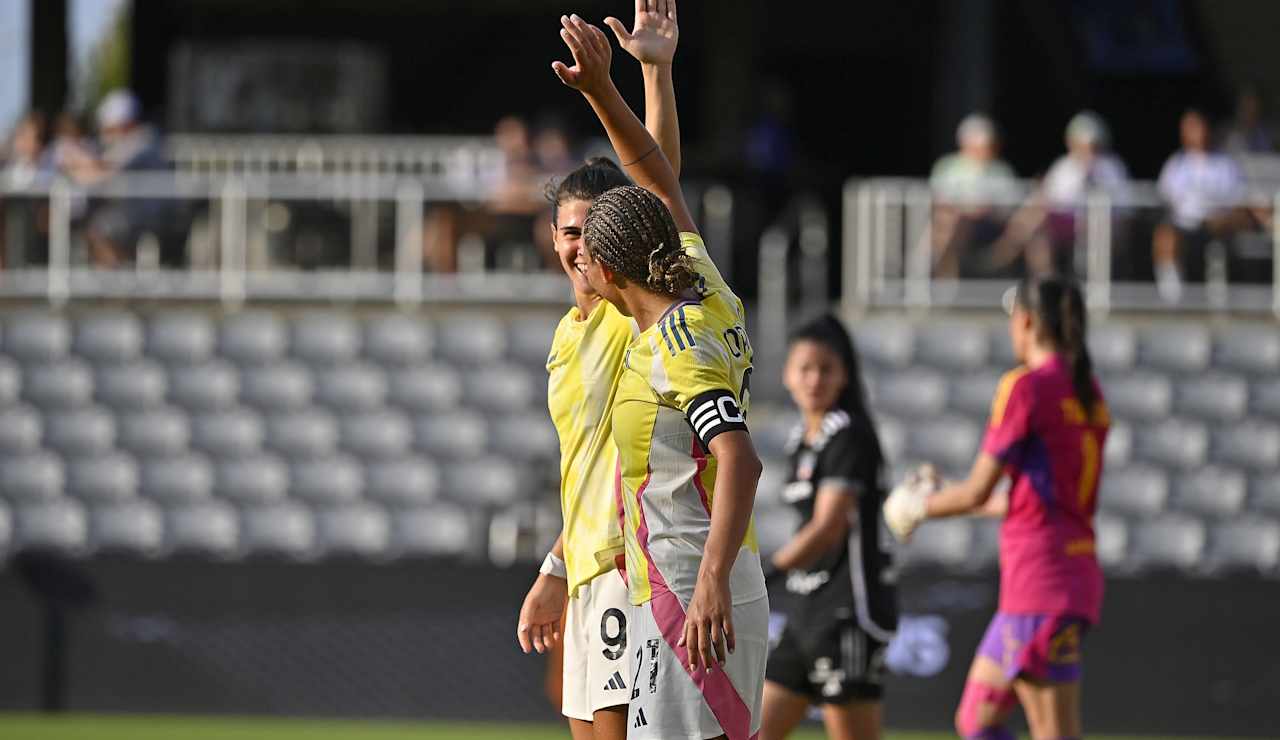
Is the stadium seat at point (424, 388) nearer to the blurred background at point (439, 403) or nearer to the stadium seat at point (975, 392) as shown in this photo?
the blurred background at point (439, 403)

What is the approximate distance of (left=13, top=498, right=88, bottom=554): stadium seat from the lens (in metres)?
13.1

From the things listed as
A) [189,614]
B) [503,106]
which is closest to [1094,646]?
[189,614]

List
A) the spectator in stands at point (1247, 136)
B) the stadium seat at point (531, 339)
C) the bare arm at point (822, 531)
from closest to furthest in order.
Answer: the bare arm at point (822, 531)
the stadium seat at point (531, 339)
the spectator in stands at point (1247, 136)

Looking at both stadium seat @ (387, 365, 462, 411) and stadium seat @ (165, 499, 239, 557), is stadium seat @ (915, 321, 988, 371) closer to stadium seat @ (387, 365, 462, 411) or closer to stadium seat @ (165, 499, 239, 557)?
stadium seat @ (387, 365, 462, 411)

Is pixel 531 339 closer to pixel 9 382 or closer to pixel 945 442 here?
pixel 945 442

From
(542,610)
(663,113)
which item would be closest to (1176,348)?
(663,113)

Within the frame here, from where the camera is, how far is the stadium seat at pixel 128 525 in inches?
516

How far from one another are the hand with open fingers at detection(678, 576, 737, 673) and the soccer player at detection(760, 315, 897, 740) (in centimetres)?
225

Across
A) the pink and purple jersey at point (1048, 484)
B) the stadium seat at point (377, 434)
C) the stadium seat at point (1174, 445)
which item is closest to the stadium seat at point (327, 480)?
the stadium seat at point (377, 434)

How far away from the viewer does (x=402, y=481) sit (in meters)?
13.4

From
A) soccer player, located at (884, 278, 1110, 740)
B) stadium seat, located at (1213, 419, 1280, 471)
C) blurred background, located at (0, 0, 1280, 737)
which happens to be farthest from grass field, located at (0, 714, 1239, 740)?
soccer player, located at (884, 278, 1110, 740)

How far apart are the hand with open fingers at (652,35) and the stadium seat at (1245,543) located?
8290 millimetres

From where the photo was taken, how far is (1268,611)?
34.5ft

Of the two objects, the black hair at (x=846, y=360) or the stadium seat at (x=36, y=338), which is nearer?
the black hair at (x=846, y=360)
